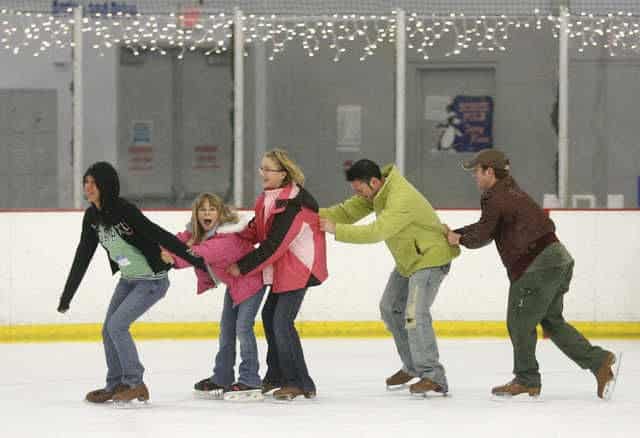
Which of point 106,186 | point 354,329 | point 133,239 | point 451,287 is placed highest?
point 106,186

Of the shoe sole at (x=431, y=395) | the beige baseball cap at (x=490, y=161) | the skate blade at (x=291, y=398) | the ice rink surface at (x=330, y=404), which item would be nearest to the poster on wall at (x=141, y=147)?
the ice rink surface at (x=330, y=404)

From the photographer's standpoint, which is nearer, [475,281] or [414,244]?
[414,244]

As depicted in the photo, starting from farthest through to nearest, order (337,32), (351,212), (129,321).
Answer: (337,32)
(351,212)
(129,321)

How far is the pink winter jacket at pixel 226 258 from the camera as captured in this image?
23.5 ft

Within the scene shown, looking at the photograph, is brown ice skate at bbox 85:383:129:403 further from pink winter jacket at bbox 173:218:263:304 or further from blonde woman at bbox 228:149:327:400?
blonde woman at bbox 228:149:327:400

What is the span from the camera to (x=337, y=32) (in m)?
10.7

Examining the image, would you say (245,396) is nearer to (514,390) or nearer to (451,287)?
(514,390)

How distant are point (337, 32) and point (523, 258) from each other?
12.4ft

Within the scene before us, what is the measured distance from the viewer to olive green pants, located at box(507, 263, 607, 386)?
23.9 ft

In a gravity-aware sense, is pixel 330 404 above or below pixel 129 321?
below

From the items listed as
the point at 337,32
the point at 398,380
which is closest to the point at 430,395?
the point at 398,380

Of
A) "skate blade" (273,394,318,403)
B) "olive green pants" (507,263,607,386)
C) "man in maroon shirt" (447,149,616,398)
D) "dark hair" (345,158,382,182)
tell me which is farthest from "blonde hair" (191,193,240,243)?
"olive green pants" (507,263,607,386)

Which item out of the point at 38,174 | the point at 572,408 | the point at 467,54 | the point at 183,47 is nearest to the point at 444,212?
the point at 467,54

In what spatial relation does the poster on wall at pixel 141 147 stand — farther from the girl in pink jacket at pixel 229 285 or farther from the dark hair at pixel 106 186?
the dark hair at pixel 106 186
